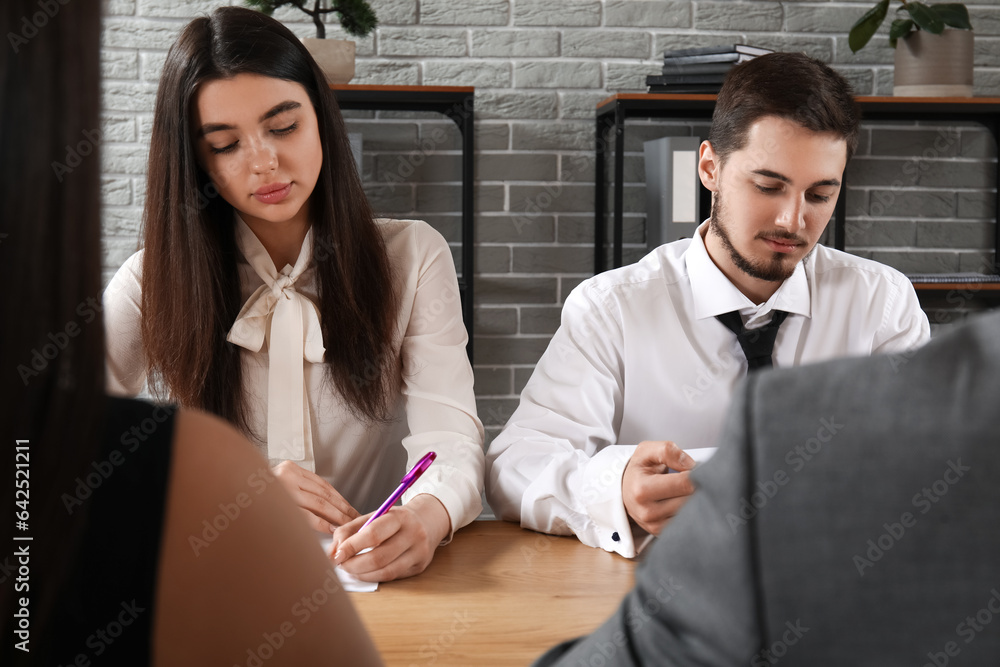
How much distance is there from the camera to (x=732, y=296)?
1.58 metres

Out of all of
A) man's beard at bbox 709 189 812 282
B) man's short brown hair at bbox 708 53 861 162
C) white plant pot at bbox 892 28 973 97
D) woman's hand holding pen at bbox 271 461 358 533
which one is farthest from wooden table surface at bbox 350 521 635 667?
white plant pot at bbox 892 28 973 97

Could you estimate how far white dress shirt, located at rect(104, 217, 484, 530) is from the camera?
142 cm

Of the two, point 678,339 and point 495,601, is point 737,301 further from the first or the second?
point 495,601

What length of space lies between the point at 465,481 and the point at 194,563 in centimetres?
84

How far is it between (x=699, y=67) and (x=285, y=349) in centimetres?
150

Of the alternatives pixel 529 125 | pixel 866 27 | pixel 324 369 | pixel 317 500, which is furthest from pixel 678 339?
pixel 866 27

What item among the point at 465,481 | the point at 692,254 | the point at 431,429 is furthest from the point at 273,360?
the point at 692,254

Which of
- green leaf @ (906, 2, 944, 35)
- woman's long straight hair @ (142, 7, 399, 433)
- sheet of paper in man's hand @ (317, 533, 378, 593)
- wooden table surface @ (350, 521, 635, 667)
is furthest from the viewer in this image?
green leaf @ (906, 2, 944, 35)

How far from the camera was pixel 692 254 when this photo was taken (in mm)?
1654

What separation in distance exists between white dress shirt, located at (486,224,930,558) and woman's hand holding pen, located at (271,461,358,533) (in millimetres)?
343

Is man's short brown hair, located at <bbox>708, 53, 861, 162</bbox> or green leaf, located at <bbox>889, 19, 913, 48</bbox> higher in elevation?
green leaf, located at <bbox>889, 19, 913, 48</bbox>

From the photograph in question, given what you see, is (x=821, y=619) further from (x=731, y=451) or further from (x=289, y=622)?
(x=289, y=622)

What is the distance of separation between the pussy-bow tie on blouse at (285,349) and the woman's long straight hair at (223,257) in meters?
0.03

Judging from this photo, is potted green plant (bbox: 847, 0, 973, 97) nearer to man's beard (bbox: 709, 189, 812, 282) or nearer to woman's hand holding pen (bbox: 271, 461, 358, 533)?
man's beard (bbox: 709, 189, 812, 282)
